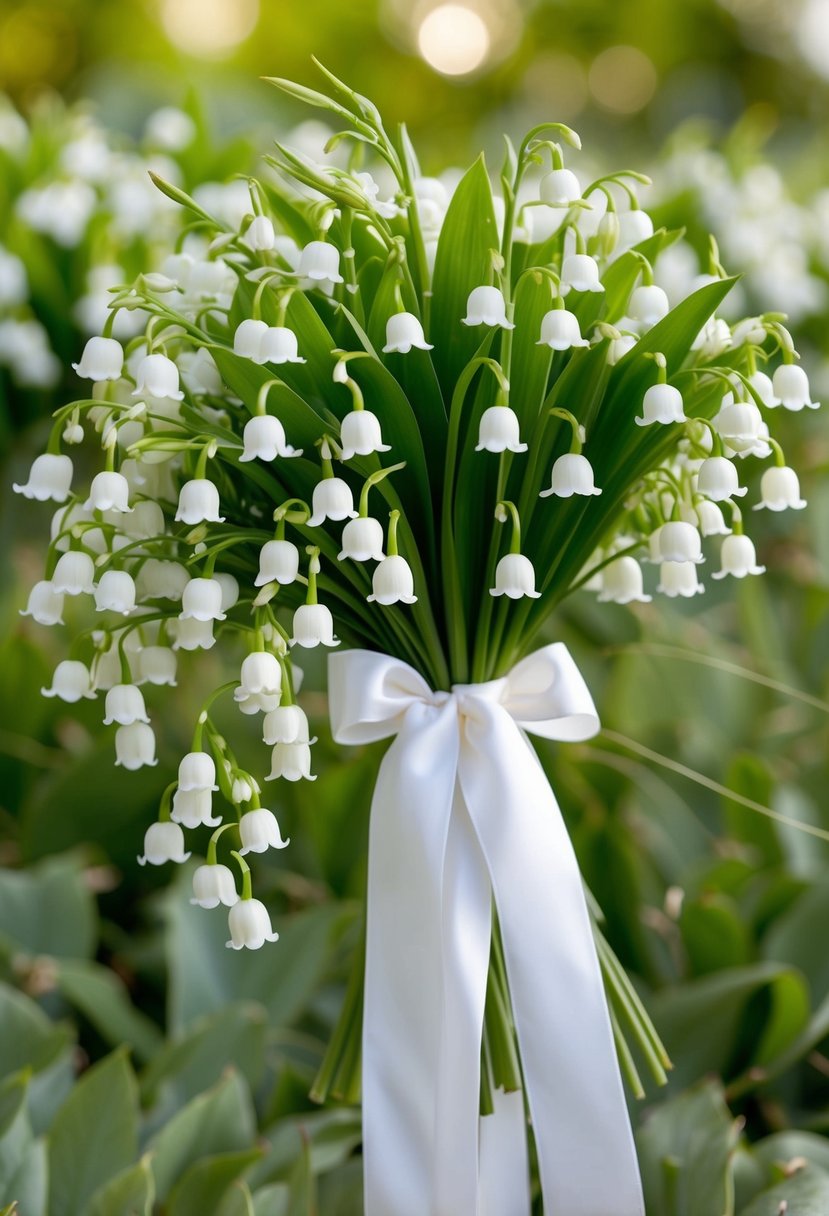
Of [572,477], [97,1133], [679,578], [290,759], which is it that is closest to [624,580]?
[679,578]

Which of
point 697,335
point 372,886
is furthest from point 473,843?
point 697,335

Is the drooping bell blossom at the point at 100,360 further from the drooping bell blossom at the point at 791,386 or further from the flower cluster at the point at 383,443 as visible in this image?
the drooping bell blossom at the point at 791,386

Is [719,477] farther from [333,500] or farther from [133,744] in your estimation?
[133,744]

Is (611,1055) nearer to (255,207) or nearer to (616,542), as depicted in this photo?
(616,542)

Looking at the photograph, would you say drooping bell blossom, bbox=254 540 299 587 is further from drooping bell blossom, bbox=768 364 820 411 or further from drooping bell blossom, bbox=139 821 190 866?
drooping bell blossom, bbox=768 364 820 411

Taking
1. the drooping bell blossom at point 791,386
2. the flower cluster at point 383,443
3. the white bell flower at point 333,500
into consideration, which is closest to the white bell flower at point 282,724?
the flower cluster at point 383,443

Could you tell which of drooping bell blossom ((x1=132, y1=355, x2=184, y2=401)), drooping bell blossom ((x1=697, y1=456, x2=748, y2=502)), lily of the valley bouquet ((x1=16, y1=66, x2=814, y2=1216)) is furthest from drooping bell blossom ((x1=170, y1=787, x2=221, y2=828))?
drooping bell blossom ((x1=697, y1=456, x2=748, y2=502))
